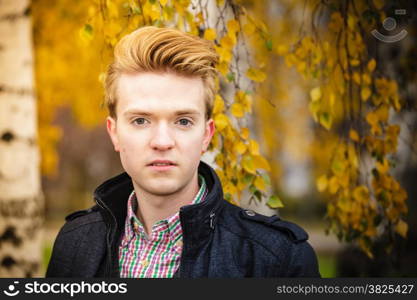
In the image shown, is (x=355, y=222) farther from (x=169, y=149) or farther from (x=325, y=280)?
(x=169, y=149)

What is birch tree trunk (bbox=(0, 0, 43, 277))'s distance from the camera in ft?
11.0

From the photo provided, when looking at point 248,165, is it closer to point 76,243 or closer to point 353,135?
point 353,135

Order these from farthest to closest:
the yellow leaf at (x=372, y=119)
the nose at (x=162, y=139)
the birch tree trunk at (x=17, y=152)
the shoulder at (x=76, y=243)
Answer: the birch tree trunk at (x=17, y=152) → the yellow leaf at (x=372, y=119) → the shoulder at (x=76, y=243) → the nose at (x=162, y=139)

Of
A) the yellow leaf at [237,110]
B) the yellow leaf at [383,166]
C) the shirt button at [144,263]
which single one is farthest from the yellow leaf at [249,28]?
the shirt button at [144,263]

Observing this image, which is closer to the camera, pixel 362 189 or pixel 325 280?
pixel 325 280

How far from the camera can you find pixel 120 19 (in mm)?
2443

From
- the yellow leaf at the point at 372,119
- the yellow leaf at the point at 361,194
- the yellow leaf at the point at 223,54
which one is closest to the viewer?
the yellow leaf at the point at 223,54

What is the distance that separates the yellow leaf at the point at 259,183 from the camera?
2.44 meters

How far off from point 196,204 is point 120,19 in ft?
3.37

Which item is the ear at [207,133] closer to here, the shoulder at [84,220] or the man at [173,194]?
the man at [173,194]

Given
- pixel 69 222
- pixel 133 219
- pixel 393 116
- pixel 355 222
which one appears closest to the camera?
pixel 133 219

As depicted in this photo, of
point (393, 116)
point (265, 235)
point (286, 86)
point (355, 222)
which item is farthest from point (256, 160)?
point (286, 86)

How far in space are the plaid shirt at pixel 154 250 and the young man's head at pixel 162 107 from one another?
5.2 inches

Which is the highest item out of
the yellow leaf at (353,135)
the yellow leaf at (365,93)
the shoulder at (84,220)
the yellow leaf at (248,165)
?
Result: the yellow leaf at (365,93)
